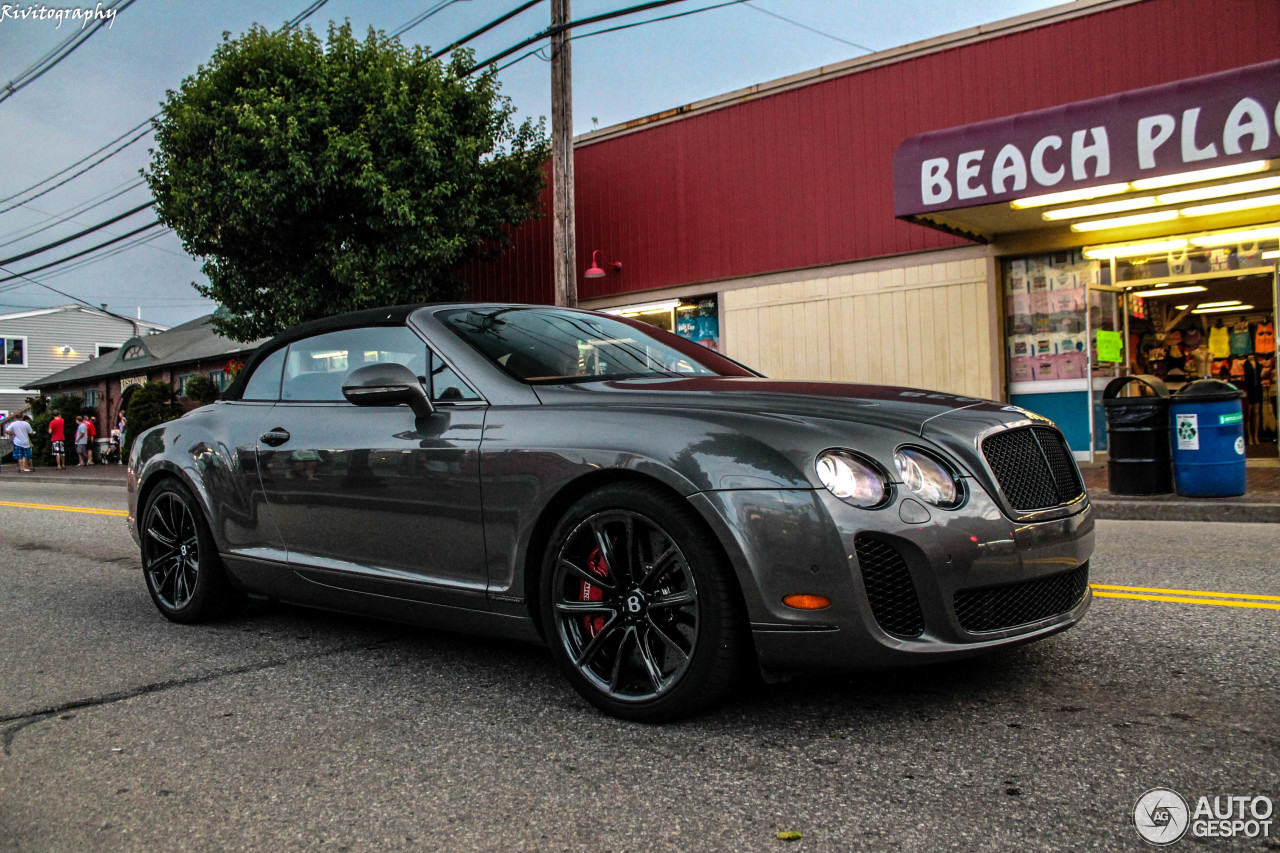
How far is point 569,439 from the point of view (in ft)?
10.7

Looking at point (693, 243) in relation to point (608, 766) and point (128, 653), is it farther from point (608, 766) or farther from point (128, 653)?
point (608, 766)

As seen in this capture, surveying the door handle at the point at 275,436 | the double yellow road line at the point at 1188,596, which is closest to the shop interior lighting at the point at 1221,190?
the double yellow road line at the point at 1188,596

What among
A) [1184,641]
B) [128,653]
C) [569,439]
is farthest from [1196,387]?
[128,653]

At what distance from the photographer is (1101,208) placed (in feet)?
37.0

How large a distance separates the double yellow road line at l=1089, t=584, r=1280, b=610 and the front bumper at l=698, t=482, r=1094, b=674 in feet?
7.89

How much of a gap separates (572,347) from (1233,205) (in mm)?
10093

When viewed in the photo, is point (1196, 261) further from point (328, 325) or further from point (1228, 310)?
point (328, 325)

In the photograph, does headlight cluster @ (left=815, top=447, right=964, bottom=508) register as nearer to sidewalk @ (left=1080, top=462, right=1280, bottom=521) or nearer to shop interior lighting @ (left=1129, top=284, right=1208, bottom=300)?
sidewalk @ (left=1080, top=462, right=1280, bottom=521)

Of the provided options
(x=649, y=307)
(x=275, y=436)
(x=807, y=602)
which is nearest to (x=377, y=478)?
(x=275, y=436)

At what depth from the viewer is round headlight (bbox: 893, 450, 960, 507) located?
2830 millimetres

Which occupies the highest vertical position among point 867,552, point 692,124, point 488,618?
point 692,124

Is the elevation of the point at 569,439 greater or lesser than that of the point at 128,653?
greater

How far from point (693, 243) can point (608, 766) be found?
571 inches

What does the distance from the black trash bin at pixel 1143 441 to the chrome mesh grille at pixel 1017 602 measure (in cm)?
690
